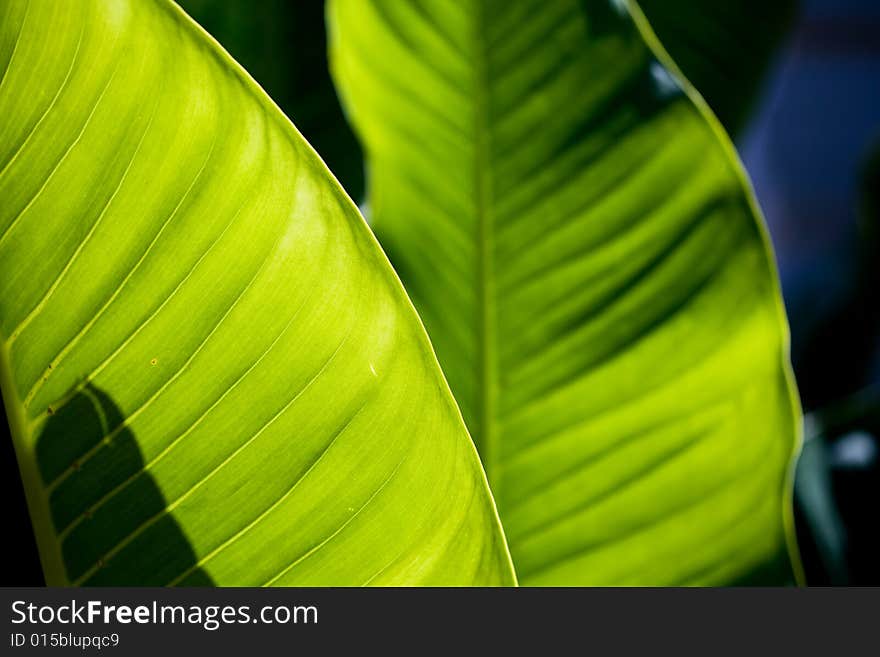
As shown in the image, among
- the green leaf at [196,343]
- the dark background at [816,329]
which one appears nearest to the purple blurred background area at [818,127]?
the dark background at [816,329]

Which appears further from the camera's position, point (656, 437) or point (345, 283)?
point (656, 437)

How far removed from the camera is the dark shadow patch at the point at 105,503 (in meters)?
0.37

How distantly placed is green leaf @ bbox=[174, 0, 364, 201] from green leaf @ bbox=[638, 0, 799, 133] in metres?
0.28

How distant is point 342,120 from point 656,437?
1.18 feet

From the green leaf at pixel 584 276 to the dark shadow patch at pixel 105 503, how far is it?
0.70ft

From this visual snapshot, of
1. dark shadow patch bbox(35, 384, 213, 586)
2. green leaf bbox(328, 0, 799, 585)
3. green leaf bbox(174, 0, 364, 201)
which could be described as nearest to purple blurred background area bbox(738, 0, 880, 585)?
green leaf bbox(328, 0, 799, 585)

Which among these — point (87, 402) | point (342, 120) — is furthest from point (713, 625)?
point (342, 120)

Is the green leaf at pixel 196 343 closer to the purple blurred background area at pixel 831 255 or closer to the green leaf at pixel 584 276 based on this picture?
the green leaf at pixel 584 276

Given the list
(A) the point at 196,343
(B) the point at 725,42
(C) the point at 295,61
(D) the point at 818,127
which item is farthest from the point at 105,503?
(D) the point at 818,127

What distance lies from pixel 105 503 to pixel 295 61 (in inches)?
17.5

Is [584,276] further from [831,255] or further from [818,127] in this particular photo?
[818,127]

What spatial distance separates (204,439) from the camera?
37cm

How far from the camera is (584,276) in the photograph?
1.74ft

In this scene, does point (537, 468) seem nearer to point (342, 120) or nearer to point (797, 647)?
point (797, 647)
